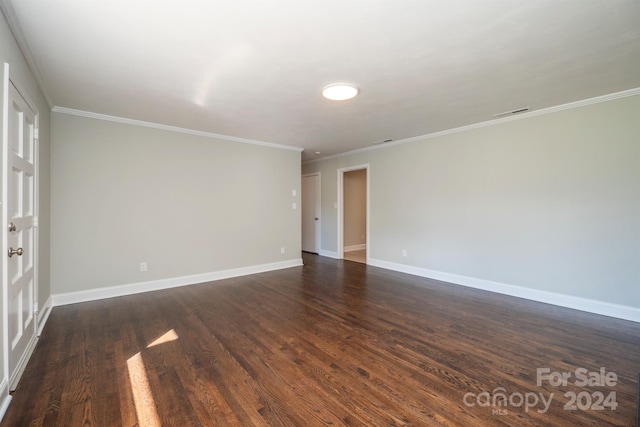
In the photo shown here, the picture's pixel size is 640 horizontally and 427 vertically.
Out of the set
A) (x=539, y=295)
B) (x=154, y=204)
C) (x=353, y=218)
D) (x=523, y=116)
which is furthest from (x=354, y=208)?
(x=154, y=204)

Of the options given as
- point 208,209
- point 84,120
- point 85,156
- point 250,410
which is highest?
point 84,120

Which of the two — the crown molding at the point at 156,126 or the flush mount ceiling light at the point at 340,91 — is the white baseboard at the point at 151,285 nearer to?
the crown molding at the point at 156,126

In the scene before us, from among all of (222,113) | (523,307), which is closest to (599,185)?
(523,307)

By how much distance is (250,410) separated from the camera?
5.43 feet

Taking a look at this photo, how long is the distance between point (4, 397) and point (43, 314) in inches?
62.9

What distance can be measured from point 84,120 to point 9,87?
6.36 feet

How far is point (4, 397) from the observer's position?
1.66 m

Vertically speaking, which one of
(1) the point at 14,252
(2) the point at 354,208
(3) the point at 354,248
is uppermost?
(2) the point at 354,208

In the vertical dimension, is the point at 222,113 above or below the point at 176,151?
above

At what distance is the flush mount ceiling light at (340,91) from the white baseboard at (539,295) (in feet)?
10.5

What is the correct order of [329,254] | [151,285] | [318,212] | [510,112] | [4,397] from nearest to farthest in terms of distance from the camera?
1. [4,397]
2. [510,112]
3. [151,285]
4. [329,254]
5. [318,212]

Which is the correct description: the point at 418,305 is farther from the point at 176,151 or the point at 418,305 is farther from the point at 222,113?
the point at 176,151

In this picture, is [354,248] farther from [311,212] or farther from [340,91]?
[340,91]

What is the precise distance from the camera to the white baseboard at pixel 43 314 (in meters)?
2.65
